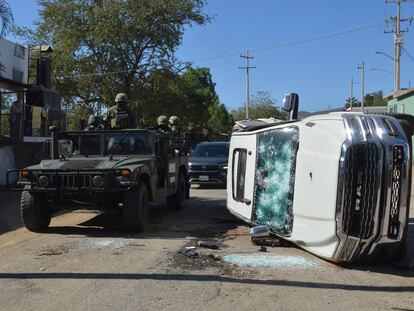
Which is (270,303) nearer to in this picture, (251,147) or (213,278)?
(213,278)

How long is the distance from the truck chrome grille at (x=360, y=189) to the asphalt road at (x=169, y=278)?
1.95 feet

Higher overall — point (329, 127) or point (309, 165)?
point (329, 127)

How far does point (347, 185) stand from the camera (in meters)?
6.05

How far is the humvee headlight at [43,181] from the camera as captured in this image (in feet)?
28.1

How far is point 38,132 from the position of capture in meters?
20.4

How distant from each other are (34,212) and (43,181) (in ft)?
1.98

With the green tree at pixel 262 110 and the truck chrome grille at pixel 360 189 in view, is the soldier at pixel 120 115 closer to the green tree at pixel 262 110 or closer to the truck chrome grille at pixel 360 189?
Answer: the truck chrome grille at pixel 360 189

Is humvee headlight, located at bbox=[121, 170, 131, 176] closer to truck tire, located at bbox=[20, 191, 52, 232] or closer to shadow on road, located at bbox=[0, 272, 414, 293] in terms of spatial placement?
truck tire, located at bbox=[20, 191, 52, 232]

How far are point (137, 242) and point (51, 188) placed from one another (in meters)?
1.72

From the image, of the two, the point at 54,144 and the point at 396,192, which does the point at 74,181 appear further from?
the point at 396,192

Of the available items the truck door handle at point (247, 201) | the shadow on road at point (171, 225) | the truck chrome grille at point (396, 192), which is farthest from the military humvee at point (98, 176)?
the truck chrome grille at point (396, 192)

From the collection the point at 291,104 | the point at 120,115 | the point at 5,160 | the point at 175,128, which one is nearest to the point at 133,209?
the point at 120,115

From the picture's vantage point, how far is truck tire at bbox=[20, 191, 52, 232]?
344 inches

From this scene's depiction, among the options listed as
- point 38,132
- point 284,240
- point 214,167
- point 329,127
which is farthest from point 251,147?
point 38,132
